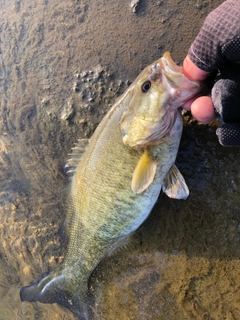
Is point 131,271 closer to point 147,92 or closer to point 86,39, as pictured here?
point 147,92

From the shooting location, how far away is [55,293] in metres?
3.03

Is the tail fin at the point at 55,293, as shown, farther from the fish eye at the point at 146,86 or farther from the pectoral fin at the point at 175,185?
the fish eye at the point at 146,86

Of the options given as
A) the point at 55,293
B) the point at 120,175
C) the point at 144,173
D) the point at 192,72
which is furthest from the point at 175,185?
the point at 55,293

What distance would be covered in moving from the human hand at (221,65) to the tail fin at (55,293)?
2041 mm

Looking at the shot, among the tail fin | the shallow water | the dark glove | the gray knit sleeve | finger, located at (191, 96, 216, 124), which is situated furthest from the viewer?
the tail fin

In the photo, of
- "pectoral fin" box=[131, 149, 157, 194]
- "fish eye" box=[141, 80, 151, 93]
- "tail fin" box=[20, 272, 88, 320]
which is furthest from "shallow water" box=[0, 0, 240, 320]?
"fish eye" box=[141, 80, 151, 93]

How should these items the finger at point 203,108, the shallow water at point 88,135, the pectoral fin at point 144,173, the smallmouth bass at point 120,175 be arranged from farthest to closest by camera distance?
the shallow water at point 88,135 < the pectoral fin at point 144,173 < the smallmouth bass at point 120,175 < the finger at point 203,108

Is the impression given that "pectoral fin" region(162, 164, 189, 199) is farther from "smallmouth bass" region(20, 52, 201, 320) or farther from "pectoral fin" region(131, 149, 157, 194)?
"pectoral fin" region(131, 149, 157, 194)

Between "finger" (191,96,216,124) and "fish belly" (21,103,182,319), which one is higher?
"finger" (191,96,216,124)

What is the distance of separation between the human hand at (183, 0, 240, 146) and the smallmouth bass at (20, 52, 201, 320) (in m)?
0.13

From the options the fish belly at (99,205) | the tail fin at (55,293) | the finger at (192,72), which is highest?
the finger at (192,72)

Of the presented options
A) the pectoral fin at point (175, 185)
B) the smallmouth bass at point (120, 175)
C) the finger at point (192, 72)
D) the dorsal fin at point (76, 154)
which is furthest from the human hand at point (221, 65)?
the dorsal fin at point (76, 154)

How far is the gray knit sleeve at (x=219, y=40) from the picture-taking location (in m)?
1.98

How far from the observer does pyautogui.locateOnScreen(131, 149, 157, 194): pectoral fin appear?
2.51 meters
